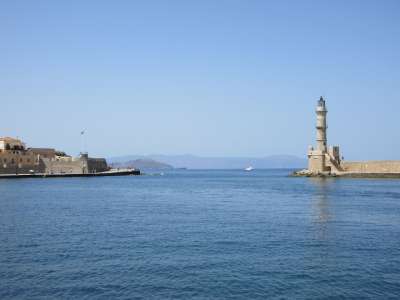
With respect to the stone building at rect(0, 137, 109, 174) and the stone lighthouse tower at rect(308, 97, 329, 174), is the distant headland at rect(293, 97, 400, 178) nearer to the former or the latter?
the stone lighthouse tower at rect(308, 97, 329, 174)

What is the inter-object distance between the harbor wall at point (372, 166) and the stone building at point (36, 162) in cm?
6425

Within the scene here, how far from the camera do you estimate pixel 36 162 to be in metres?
120

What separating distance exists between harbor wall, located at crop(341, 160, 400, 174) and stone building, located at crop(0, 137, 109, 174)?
64246mm

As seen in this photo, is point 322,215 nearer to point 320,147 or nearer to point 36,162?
point 320,147

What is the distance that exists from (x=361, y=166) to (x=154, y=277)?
304 feet

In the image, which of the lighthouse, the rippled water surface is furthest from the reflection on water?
the lighthouse

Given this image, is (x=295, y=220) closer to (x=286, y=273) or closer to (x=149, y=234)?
(x=149, y=234)

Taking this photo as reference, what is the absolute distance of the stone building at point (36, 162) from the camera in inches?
4459

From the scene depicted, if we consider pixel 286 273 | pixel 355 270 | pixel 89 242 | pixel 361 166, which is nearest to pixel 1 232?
pixel 89 242

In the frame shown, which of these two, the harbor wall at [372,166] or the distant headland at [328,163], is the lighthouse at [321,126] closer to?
the distant headland at [328,163]

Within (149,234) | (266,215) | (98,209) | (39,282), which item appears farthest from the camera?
(98,209)

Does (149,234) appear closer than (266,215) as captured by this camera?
Yes

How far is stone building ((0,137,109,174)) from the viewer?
372 ft

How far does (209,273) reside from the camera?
1836 centimetres
